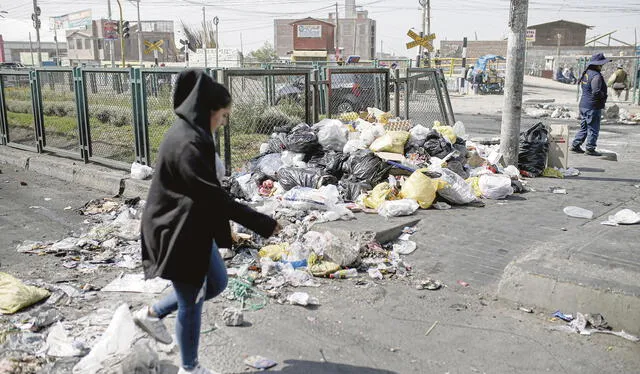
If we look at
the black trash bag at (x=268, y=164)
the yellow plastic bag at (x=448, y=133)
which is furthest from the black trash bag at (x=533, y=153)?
the black trash bag at (x=268, y=164)

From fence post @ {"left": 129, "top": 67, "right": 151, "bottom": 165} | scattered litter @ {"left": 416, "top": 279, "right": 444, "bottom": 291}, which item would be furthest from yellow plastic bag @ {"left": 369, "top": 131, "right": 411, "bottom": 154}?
fence post @ {"left": 129, "top": 67, "right": 151, "bottom": 165}

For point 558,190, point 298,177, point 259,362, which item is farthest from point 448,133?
point 259,362

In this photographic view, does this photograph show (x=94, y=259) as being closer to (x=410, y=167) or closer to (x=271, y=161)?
(x=271, y=161)

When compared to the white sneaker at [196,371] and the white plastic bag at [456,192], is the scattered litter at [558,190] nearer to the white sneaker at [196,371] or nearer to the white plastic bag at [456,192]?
the white plastic bag at [456,192]

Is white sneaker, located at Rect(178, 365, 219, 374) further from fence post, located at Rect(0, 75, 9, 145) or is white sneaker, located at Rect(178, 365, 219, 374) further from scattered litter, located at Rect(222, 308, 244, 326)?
fence post, located at Rect(0, 75, 9, 145)

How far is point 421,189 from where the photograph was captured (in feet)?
20.5

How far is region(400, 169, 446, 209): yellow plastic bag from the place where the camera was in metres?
6.26

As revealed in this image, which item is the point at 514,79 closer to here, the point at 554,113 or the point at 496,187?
the point at 496,187

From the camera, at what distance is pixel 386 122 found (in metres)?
8.83

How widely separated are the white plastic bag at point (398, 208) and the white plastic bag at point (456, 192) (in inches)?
23.4

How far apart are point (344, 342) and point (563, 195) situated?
468cm

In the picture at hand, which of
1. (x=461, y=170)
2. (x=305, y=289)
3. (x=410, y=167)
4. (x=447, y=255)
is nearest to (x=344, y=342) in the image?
(x=305, y=289)

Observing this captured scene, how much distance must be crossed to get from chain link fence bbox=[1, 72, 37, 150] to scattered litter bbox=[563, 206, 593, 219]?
9011 millimetres

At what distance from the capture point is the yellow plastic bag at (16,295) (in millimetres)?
3965
